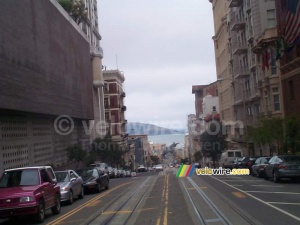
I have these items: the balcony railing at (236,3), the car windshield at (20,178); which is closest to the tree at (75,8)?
the balcony railing at (236,3)

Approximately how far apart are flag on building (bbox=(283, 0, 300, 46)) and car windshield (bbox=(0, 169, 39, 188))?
22121 millimetres

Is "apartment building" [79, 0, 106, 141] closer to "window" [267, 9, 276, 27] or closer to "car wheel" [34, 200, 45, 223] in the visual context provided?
"window" [267, 9, 276, 27]

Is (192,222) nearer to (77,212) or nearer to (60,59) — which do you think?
(77,212)

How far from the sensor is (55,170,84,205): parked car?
19.8 meters

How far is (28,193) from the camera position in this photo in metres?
14.1

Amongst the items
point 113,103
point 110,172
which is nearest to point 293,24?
point 110,172

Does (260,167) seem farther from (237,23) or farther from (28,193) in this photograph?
(237,23)

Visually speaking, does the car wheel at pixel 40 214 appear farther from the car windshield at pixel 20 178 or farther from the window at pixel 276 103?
the window at pixel 276 103

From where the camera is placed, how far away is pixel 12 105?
27797 millimetres

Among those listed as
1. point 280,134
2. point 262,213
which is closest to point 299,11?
point 280,134

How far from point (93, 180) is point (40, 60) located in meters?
12.1

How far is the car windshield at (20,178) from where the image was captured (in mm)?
15250

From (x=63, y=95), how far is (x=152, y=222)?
2912 centimetres

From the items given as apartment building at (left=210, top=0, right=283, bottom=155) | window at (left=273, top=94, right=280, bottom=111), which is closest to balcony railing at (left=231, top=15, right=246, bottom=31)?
apartment building at (left=210, top=0, right=283, bottom=155)
